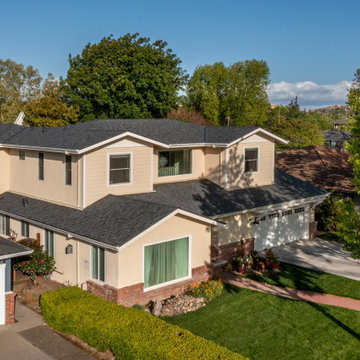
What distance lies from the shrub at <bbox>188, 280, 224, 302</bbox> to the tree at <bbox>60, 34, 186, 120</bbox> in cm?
2763

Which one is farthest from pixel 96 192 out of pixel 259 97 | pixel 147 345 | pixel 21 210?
pixel 259 97

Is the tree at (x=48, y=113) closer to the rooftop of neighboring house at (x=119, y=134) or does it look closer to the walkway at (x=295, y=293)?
the rooftop of neighboring house at (x=119, y=134)

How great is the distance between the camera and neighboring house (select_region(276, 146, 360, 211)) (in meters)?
→ 27.9

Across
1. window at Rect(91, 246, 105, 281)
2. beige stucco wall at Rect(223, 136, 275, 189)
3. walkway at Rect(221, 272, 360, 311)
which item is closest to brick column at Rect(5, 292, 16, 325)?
window at Rect(91, 246, 105, 281)

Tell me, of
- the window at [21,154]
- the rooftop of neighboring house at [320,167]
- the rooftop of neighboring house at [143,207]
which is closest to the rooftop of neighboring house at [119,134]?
the window at [21,154]

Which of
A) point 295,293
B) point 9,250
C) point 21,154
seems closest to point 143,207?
point 9,250

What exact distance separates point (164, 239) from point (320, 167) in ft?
62.1

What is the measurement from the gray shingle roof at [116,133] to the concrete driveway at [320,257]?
20.9 feet

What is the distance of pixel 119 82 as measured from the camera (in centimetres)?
4066

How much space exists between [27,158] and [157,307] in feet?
34.6

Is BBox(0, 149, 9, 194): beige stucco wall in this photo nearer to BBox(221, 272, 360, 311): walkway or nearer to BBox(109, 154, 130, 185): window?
BBox(109, 154, 130, 185): window

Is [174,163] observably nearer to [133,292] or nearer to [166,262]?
[166,262]

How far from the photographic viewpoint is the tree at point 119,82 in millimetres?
41250

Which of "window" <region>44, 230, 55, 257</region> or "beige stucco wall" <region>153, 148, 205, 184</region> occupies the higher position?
"beige stucco wall" <region>153, 148, 205, 184</region>
